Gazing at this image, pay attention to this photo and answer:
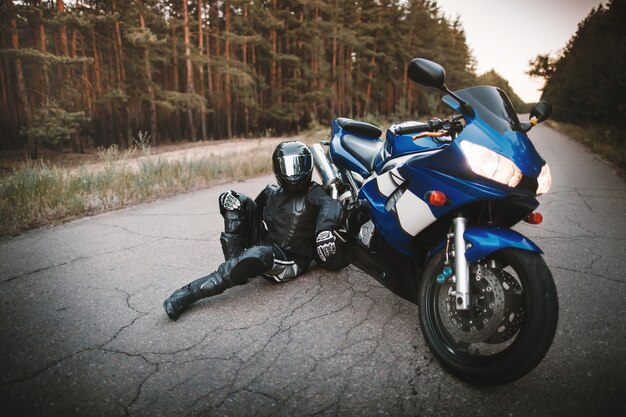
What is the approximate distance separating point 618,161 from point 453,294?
9.86 meters

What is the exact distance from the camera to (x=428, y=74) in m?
1.77

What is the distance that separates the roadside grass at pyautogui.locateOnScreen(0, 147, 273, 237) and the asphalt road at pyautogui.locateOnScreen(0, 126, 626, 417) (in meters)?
1.38

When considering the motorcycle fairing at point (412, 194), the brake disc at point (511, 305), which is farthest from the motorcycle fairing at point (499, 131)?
the brake disc at point (511, 305)

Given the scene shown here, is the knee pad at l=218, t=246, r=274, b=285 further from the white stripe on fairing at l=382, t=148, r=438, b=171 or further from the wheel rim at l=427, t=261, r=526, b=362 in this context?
the wheel rim at l=427, t=261, r=526, b=362

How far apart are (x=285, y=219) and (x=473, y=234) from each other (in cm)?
168

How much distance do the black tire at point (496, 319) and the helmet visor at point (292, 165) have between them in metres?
1.36

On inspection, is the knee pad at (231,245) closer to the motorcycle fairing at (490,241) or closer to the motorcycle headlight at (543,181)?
the motorcycle fairing at (490,241)

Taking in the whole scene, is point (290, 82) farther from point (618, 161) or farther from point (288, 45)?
point (618, 161)

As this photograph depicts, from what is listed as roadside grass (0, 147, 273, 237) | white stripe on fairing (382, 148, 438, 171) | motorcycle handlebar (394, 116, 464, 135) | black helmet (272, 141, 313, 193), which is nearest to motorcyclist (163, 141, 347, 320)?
black helmet (272, 141, 313, 193)

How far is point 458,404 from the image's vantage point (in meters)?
1.71

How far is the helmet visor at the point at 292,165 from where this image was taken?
288 centimetres

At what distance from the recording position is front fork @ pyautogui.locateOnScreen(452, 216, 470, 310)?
5.43ft

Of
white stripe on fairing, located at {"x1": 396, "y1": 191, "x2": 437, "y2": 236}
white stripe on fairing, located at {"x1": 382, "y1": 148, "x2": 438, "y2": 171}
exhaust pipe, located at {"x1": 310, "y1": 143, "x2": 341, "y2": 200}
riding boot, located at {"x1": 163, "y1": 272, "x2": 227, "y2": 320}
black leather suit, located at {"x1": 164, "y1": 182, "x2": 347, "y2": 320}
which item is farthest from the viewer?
exhaust pipe, located at {"x1": 310, "y1": 143, "x2": 341, "y2": 200}

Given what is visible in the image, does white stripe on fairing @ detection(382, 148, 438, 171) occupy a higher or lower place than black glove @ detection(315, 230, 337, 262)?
higher
